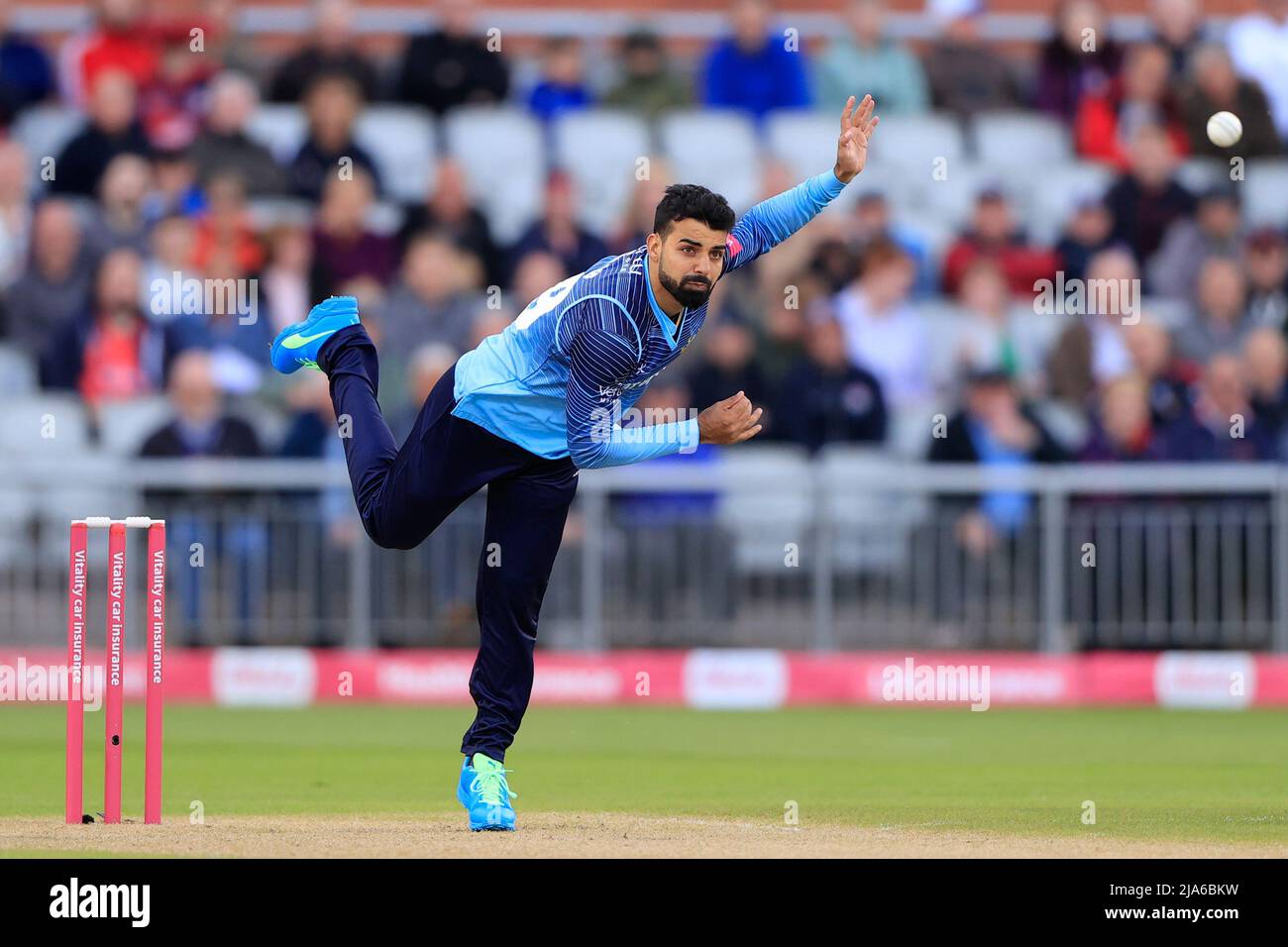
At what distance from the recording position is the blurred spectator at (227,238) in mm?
19062

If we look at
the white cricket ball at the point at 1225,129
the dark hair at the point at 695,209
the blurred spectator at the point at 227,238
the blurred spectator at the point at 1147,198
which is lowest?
the dark hair at the point at 695,209

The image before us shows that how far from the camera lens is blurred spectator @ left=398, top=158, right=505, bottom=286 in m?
19.6

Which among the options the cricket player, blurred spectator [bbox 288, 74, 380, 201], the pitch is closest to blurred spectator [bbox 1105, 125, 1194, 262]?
the pitch

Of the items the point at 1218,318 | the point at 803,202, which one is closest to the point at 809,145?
the point at 1218,318

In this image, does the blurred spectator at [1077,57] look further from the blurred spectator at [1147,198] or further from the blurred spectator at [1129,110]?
the blurred spectator at [1147,198]

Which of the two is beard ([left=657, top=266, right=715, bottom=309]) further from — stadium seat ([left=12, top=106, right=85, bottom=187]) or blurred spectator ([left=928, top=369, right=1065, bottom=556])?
stadium seat ([left=12, top=106, right=85, bottom=187])

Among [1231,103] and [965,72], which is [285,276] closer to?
[965,72]

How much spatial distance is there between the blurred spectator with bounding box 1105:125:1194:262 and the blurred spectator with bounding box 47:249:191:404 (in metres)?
8.33

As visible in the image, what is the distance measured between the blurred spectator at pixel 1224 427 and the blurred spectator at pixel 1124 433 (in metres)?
0.16

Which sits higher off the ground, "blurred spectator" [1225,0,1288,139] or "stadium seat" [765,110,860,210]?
"blurred spectator" [1225,0,1288,139]

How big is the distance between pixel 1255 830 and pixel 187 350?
1099cm

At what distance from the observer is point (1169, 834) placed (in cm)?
1009

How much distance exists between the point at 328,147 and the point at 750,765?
28.4ft

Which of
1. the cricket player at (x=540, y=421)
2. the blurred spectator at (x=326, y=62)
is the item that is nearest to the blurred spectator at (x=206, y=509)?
the blurred spectator at (x=326, y=62)
